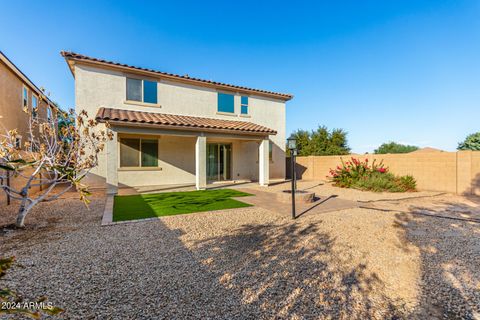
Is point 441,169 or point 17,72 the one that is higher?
point 17,72

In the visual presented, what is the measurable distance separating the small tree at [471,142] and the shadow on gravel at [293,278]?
86.5 ft

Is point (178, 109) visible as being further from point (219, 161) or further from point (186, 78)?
point (219, 161)

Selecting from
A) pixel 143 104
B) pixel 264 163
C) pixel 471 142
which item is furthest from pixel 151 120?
pixel 471 142

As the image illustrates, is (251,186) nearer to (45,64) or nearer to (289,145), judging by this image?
(289,145)

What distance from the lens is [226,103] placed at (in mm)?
16797

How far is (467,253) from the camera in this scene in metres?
4.57

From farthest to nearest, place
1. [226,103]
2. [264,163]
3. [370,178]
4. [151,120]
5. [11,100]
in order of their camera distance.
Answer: [226,103]
[264,163]
[370,178]
[11,100]
[151,120]

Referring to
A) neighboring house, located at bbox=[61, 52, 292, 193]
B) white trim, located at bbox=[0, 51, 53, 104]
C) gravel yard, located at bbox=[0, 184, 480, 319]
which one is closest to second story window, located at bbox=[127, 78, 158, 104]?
neighboring house, located at bbox=[61, 52, 292, 193]

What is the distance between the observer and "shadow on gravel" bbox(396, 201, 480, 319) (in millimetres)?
2991

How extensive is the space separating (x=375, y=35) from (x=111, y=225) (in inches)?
692

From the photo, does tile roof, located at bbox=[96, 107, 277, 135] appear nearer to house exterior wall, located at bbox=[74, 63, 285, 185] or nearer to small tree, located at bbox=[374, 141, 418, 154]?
house exterior wall, located at bbox=[74, 63, 285, 185]

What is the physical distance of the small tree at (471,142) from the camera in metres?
21.7

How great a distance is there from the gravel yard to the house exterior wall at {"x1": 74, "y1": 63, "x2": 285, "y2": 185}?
763 centimetres

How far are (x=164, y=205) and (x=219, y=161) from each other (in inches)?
326
